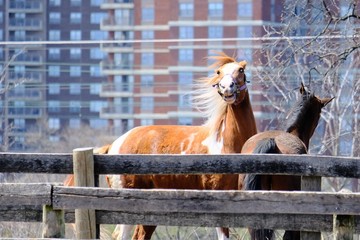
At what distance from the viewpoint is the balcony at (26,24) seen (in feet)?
388

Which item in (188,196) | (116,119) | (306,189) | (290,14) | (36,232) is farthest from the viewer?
(116,119)

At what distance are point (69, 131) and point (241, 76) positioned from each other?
72.0 m

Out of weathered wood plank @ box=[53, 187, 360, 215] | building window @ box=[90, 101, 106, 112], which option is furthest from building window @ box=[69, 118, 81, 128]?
weathered wood plank @ box=[53, 187, 360, 215]

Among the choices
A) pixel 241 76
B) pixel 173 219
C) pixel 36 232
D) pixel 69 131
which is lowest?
pixel 69 131

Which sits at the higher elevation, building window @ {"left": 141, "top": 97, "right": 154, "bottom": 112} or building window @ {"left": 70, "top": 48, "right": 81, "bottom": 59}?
building window @ {"left": 70, "top": 48, "right": 81, "bottom": 59}

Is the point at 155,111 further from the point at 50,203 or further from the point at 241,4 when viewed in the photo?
the point at 50,203

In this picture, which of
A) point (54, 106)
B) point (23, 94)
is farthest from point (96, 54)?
point (23, 94)

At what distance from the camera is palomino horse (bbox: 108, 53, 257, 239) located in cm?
1186

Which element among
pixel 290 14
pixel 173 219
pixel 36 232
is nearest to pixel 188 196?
pixel 173 219

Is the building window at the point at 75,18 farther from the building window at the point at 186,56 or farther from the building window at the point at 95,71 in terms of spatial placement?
the building window at the point at 186,56

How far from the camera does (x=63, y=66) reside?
325 ft

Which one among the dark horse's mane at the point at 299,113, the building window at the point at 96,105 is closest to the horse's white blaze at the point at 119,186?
the dark horse's mane at the point at 299,113

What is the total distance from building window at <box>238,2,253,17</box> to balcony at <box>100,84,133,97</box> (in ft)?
34.2

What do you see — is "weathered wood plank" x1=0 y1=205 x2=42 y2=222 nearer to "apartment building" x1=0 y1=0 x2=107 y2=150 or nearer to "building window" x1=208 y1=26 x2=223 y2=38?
"apartment building" x1=0 y1=0 x2=107 y2=150
